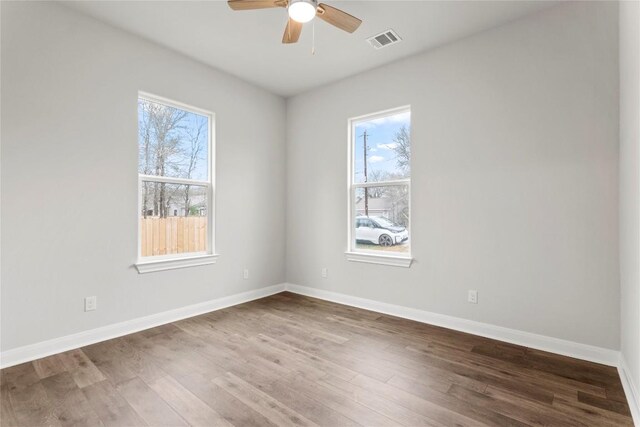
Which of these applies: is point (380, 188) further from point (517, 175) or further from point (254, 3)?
point (254, 3)

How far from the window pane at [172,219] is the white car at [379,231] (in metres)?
1.94

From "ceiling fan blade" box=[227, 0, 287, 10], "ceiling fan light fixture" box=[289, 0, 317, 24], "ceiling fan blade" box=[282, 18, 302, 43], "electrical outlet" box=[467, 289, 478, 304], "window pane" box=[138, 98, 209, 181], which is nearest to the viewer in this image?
"ceiling fan light fixture" box=[289, 0, 317, 24]

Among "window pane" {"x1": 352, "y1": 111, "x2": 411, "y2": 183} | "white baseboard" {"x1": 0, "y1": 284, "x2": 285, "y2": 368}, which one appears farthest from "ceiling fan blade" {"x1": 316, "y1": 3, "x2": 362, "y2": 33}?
"white baseboard" {"x1": 0, "y1": 284, "x2": 285, "y2": 368}

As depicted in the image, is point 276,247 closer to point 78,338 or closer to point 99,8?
point 78,338

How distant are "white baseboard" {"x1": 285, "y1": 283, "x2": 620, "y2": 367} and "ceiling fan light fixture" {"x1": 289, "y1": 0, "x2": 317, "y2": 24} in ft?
9.77

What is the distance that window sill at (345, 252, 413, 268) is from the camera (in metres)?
3.54

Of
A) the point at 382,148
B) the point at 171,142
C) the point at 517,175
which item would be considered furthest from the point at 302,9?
the point at 517,175

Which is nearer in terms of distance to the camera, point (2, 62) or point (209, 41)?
point (2, 62)

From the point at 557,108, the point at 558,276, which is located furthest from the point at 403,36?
the point at 558,276

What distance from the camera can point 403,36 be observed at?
313cm

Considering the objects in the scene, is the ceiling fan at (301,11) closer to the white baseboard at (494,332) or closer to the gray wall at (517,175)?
the gray wall at (517,175)

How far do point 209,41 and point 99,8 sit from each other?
36.4 inches

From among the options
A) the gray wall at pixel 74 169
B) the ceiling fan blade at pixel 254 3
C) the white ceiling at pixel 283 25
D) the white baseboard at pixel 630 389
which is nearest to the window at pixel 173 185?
the gray wall at pixel 74 169

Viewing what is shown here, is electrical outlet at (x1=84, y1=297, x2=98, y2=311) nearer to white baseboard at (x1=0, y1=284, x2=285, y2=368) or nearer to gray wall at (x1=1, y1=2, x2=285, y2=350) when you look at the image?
gray wall at (x1=1, y1=2, x2=285, y2=350)
